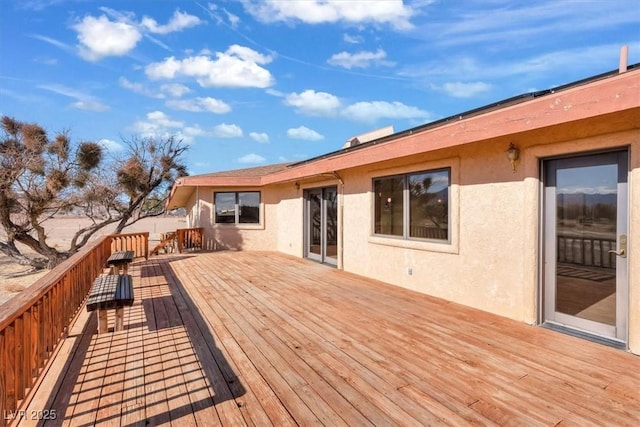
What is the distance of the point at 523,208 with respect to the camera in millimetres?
Answer: 3789

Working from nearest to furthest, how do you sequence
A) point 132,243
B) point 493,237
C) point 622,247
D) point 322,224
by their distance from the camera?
point 622,247
point 493,237
point 322,224
point 132,243

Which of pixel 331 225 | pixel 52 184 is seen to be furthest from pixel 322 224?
pixel 52 184

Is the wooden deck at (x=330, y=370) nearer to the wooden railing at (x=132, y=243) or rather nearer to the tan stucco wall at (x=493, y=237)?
the tan stucco wall at (x=493, y=237)

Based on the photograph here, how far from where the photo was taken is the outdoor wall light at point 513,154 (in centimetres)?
379

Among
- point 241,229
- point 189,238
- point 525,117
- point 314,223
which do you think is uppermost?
point 525,117

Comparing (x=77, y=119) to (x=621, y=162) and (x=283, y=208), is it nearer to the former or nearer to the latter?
(x=283, y=208)

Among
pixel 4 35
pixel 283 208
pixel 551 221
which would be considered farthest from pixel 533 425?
pixel 4 35

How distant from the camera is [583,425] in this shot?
1981 mm

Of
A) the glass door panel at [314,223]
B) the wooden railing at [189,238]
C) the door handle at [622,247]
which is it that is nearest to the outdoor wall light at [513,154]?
the door handle at [622,247]

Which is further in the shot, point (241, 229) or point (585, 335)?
point (241, 229)

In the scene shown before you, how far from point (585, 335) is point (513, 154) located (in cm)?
201

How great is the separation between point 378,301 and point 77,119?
1519 cm

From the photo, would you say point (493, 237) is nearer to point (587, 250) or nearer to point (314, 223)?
point (587, 250)

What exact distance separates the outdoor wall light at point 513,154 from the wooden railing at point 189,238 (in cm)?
975
